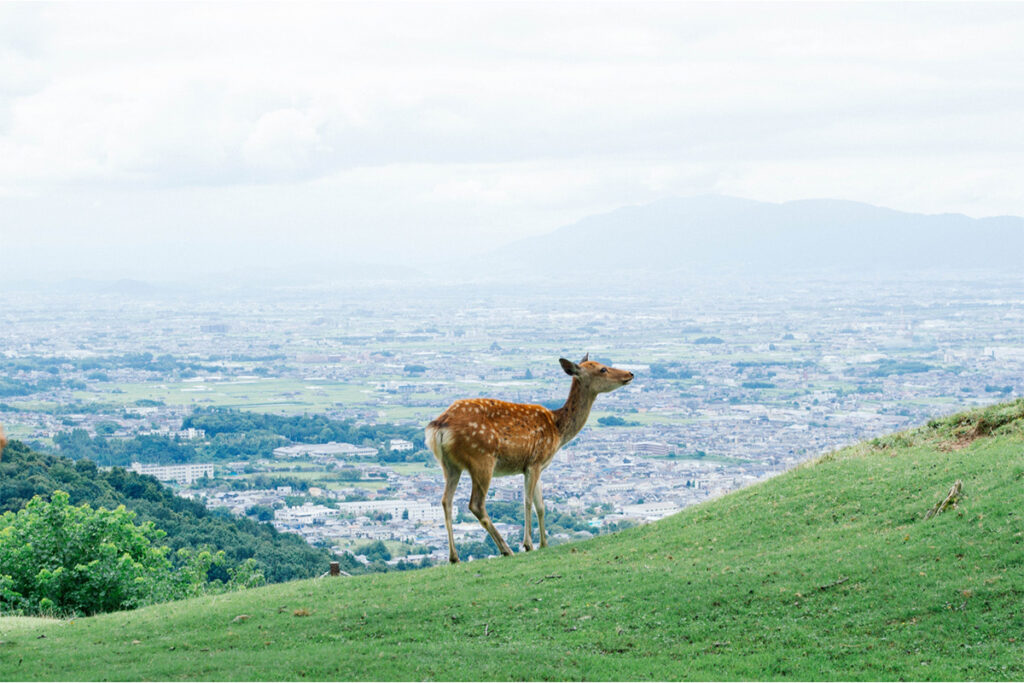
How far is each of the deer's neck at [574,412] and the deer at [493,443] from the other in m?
0.01

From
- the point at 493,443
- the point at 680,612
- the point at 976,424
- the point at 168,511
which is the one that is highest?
the point at 493,443

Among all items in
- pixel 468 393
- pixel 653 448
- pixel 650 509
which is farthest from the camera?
pixel 468 393

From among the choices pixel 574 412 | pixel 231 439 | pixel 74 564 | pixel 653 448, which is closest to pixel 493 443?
pixel 574 412

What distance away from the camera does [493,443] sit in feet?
48.9

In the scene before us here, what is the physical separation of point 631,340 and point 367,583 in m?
121

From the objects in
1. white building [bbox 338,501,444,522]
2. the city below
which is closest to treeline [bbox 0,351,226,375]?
the city below

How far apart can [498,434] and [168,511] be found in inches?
1000

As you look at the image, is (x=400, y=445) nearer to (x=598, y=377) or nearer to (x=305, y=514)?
(x=305, y=514)

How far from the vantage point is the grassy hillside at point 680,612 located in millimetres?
10352

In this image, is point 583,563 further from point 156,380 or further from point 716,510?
point 156,380

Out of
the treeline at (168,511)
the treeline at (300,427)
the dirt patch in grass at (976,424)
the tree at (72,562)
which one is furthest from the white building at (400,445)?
the dirt patch in grass at (976,424)

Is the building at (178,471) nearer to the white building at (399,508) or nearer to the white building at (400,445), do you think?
the white building at (400,445)

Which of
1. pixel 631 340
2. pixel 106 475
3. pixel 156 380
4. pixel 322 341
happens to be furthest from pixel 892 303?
pixel 106 475

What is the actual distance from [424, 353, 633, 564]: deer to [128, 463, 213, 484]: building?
50.7 meters
